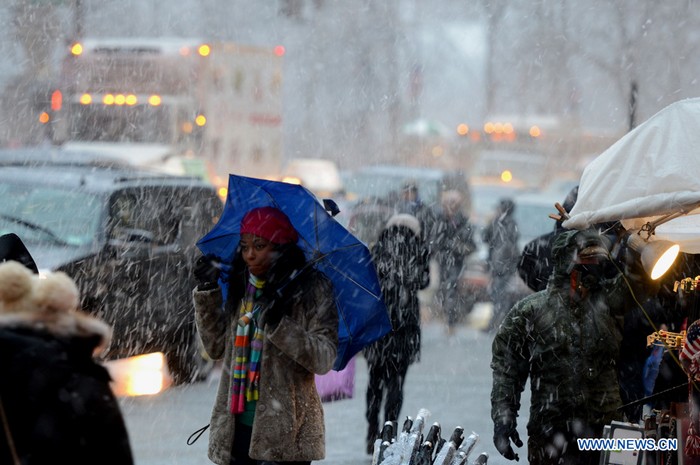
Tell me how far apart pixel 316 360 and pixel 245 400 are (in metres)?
0.36

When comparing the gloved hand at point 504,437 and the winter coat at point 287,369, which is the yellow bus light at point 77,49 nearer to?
the winter coat at point 287,369

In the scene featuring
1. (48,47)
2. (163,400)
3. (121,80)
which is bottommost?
(163,400)

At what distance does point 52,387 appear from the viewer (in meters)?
3.99

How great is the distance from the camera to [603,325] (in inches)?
243

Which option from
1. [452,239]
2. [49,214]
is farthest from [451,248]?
[49,214]

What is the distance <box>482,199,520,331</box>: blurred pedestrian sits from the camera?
18125mm

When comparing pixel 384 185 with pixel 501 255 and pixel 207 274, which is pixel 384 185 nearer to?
pixel 501 255

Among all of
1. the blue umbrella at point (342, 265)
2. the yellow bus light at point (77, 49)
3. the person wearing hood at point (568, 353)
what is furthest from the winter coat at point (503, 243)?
the blue umbrella at point (342, 265)

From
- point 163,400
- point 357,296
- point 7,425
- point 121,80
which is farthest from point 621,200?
point 121,80

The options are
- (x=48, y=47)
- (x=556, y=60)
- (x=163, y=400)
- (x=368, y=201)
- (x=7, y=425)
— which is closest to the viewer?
(x=7, y=425)

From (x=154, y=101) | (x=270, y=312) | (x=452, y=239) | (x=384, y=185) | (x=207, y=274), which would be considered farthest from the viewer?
(x=154, y=101)

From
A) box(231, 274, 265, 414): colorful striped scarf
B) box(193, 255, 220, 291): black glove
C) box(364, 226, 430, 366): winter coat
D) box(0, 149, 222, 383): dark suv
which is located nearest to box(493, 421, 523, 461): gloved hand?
box(231, 274, 265, 414): colorful striped scarf

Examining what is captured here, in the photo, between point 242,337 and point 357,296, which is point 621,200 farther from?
point 242,337

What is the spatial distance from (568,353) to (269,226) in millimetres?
1548
